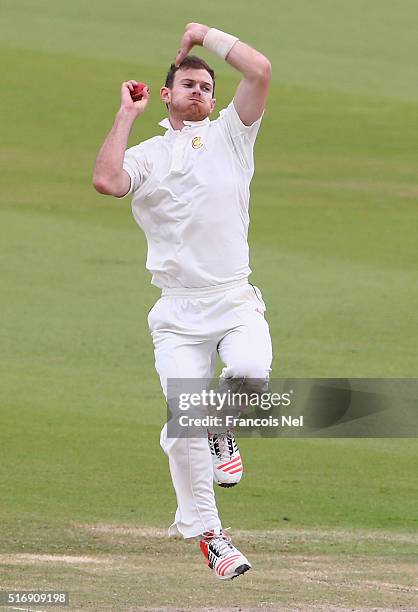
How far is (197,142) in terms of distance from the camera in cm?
790

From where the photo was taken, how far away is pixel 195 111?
7957 mm

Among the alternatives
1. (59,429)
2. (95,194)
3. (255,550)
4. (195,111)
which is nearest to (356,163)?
(95,194)

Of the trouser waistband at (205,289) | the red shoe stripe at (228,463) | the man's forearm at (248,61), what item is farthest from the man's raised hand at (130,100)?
the red shoe stripe at (228,463)

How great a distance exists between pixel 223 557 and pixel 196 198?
178 cm

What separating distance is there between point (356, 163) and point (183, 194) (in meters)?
17.6

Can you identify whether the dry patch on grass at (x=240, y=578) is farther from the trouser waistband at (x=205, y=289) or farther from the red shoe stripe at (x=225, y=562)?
the trouser waistband at (x=205, y=289)

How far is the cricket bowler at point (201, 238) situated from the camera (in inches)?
304

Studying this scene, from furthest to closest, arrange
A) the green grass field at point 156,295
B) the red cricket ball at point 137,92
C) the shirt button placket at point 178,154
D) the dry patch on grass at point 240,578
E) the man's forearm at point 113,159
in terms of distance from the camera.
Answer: the green grass field at point 156,295
the dry patch on grass at point 240,578
the shirt button placket at point 178,154
the red cricket ball at point 137,92
the man's forearm at point 113,159

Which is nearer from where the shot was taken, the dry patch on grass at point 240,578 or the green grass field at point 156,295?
the dry patch on grass at point 240,578

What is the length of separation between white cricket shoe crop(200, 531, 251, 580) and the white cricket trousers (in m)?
0.06

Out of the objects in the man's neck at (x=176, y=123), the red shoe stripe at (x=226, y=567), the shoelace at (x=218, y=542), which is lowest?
the red shoe stripe at (x=226, y=567)

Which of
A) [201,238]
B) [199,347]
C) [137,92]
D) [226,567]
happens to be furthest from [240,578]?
[137,92]

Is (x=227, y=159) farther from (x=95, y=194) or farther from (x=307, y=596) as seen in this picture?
(x=95, y=194)

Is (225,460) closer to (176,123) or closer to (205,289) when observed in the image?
(205,289)
